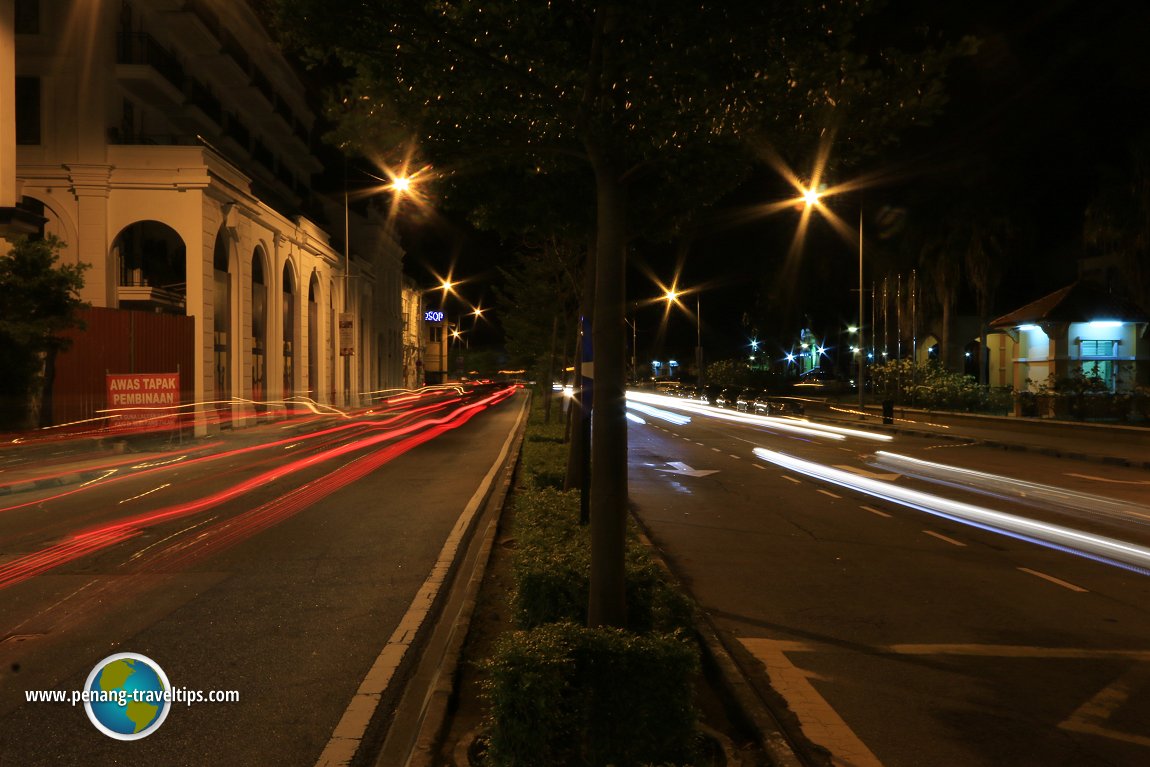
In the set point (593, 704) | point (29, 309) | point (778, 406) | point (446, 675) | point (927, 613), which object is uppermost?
point (29, 309)

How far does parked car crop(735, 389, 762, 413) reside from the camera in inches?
1974

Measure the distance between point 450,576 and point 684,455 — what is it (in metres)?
15.5

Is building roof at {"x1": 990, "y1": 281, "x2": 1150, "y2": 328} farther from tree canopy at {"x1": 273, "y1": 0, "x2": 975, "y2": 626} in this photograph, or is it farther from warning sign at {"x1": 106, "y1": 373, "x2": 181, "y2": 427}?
tree canopy at {"x1": 273, "y1": 0, "x2": 975, "y2": 626}

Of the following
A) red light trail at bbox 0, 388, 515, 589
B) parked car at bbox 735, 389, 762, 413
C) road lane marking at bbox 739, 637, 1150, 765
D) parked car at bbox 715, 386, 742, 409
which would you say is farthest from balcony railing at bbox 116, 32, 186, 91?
parked car at bbox 715, 386, 742, 409

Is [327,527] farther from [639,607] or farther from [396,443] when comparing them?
[396,443]

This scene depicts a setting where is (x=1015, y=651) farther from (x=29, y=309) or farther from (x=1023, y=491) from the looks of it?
(x=29, y=309)

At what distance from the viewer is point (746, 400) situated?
51.3 meters

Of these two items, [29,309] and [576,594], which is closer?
[576,594]

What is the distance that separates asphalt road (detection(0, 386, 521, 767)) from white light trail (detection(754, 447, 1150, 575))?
7383 millimetres

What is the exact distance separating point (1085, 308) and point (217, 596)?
121 feet

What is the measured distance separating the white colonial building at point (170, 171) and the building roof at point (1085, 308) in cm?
3164

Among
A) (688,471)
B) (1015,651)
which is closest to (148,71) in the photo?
(688,471)

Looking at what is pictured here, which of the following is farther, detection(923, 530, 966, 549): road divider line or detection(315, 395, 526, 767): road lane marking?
detection(923, 530, 966, 549): road divider line

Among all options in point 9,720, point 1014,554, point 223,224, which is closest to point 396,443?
point 223,224
